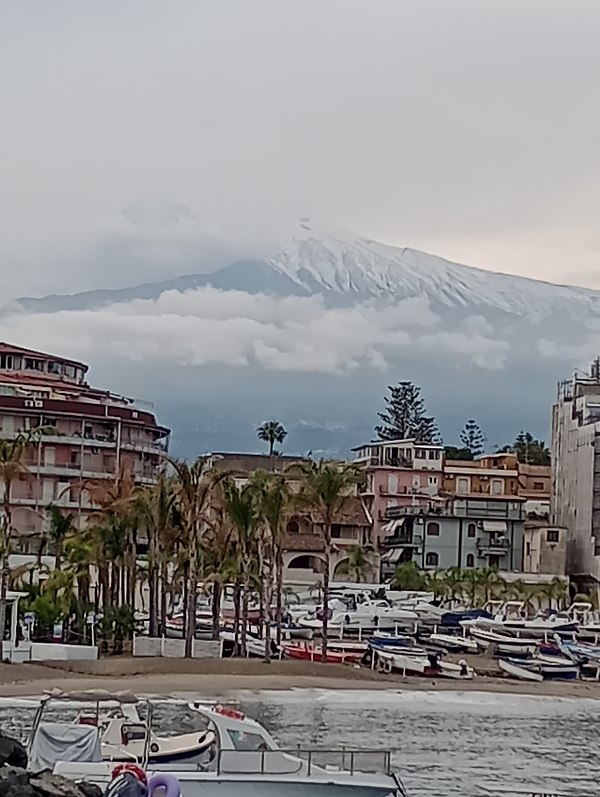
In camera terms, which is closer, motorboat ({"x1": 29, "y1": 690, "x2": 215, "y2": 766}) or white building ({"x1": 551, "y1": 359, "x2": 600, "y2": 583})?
motorboat ({"x1": 29, "y1": 690, "x2": 215, "y2": 766})

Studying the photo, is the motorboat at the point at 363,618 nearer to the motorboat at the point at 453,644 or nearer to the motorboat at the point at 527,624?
the motorboat at the point at 527,624

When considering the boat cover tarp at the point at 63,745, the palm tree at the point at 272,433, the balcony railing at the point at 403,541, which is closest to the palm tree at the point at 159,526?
the boat cover tarp at the point at 63,745

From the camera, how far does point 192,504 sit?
5972 cm

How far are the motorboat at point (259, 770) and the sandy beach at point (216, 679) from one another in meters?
24.4

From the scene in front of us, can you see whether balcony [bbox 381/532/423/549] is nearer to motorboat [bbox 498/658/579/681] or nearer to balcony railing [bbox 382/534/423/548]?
balcony railing [bbox 382/534/423/548]

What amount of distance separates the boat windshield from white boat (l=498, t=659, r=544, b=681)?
39233mm

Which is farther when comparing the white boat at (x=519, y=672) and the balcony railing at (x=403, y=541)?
the balcony railing at (x=403, y=541)

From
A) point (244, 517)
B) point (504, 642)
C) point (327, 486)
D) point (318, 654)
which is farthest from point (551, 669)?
point (244, 517)

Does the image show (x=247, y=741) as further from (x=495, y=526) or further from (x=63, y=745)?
(x=495, y=526)

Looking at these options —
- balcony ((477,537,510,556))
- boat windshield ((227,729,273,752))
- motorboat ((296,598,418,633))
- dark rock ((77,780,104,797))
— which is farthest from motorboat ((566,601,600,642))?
dark rock ((77,780,104,797))

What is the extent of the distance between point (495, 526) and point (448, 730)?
57.4m

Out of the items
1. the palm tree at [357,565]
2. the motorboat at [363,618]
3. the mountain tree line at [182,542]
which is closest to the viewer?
the mountain tree line at [182,542]

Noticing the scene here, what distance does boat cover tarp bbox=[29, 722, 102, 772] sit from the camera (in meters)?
26.6

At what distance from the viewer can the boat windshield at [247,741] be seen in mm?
27845
